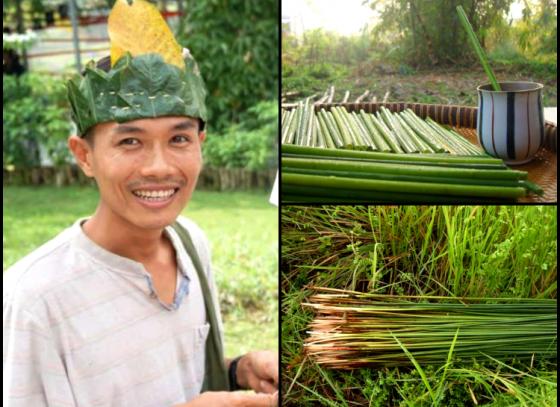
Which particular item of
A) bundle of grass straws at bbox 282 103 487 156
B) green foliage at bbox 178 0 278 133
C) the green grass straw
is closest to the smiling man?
bundle of grass straws at bbox 282 103 487 156

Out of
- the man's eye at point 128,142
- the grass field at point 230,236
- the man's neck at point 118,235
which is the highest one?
A: the man's eye at point 128,142

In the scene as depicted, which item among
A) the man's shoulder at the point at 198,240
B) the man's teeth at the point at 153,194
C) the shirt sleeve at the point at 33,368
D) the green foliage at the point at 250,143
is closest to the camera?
the shirt sleeve at the point at 33,368

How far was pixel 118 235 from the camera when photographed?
2.01 m

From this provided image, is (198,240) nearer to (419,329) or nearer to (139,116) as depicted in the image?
(139,116)

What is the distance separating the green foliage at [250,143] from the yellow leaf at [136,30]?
511 centimetres

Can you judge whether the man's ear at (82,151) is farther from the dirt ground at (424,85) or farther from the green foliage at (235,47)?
the green foliage at (235,47)

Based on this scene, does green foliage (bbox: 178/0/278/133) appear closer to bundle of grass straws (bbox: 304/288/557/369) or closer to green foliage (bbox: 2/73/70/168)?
green foliage (bbox: 2/73/70/168)

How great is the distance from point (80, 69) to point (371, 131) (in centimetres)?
590

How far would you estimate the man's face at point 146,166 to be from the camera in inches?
75.0

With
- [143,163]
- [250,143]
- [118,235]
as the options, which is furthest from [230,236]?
[143,163]

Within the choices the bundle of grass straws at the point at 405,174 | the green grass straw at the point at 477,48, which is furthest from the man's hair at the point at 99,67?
the green grass straw at the point at 477,48

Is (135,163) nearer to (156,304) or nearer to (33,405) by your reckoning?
(156,304)

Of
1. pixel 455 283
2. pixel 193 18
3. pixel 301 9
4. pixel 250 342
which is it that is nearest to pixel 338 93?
pixel 301 9

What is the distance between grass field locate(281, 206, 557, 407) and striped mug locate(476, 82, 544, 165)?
139 mm
